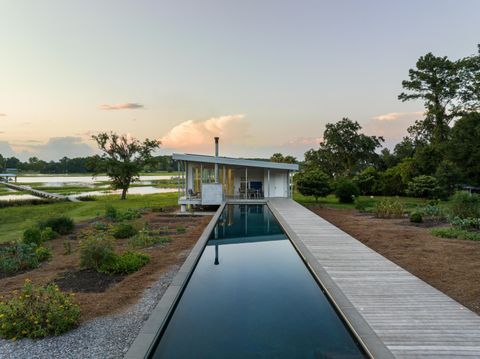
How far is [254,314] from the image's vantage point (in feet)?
17.5

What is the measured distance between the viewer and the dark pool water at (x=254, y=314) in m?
4.21

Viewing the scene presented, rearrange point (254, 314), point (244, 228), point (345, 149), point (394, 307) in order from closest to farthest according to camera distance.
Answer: point (394, 307) → point (254, 314) → point (244, 228) → point (345, 149)

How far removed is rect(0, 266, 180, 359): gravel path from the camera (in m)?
3.86

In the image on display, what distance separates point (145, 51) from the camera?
19.9m

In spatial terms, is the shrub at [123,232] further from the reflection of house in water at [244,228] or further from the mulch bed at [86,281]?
the mulch bed at [86,281]

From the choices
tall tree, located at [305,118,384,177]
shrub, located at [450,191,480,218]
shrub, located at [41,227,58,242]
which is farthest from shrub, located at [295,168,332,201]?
tall tree, located at [305,118,384,177]

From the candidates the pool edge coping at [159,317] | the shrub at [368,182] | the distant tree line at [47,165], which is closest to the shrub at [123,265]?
the pool edge coping at [159,317]

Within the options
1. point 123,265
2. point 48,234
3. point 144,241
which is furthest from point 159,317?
point 48,234

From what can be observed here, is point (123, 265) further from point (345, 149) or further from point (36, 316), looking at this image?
point (345, 149)

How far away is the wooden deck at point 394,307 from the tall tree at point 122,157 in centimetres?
2266

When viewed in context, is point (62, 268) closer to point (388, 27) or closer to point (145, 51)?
point (145, 51)

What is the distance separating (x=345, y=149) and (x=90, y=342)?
40.2 meters

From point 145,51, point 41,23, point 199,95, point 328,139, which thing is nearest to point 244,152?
point 328,139

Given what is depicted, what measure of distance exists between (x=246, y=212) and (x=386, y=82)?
14.2 m
